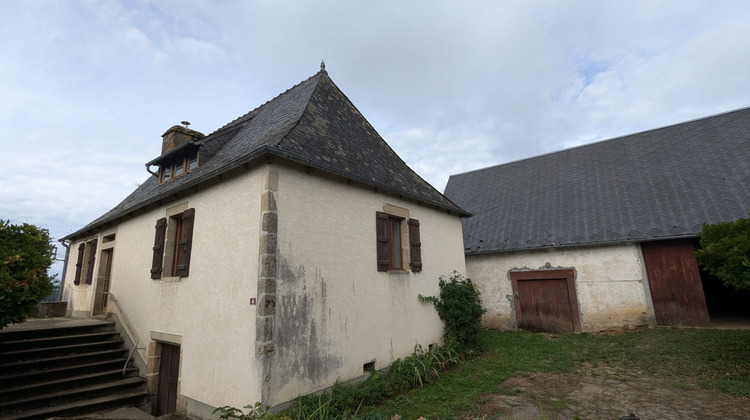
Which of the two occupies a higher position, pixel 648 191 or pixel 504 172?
pixel 504 172

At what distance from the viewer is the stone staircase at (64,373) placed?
18.6ft

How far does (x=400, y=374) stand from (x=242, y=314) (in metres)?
3.16

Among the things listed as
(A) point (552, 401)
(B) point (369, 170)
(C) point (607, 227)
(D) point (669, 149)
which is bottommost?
(A) point (552, 401)

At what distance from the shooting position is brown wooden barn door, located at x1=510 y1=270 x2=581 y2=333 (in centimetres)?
1033

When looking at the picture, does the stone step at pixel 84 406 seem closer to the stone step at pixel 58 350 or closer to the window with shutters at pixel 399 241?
the stone step at pixel 58 350

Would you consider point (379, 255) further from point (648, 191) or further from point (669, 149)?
point (669, 149)

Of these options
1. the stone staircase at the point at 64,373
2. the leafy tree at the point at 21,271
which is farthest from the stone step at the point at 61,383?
the leafy tree at the point at 21,271

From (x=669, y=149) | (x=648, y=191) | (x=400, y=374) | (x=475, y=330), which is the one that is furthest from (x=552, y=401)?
(x=669, y=149)

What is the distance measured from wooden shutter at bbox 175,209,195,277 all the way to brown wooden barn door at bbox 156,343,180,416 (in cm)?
164

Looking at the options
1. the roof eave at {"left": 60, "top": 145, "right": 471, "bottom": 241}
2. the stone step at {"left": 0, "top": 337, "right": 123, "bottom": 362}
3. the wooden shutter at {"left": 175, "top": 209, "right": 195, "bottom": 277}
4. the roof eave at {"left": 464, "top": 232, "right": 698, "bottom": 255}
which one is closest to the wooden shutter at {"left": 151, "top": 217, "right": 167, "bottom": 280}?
the roof eave at {"left": 60, "top": 145, "right": 471, "bottom": 241}

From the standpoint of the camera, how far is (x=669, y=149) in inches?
483

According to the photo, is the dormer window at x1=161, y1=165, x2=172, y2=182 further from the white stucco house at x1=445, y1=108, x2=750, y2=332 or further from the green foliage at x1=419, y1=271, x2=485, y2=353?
the white stucco house at x1=445, y1=108, x2=750, y2=332

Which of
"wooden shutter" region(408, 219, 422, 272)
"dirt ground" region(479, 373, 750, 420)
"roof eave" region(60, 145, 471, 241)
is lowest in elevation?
"dirt ground" region(479, 373, 750, 420)

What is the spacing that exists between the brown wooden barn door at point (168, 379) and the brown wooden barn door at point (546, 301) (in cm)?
954
